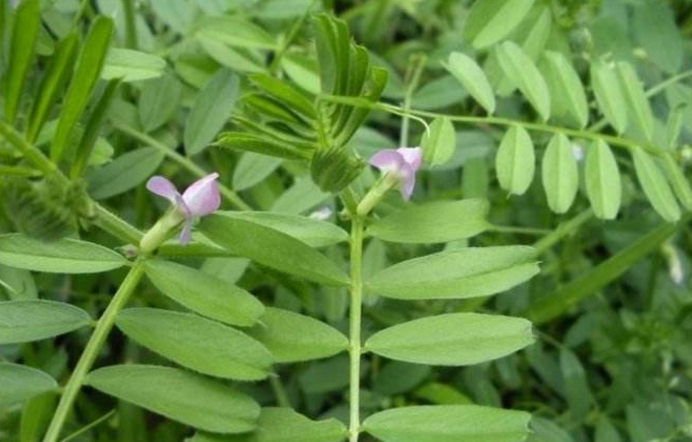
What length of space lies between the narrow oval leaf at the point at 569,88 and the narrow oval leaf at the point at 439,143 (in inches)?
4.7

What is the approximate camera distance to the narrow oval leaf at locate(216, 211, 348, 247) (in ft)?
2.60

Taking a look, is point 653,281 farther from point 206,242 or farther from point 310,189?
point 206,242

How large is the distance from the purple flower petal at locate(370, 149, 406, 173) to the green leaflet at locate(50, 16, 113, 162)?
0.19m

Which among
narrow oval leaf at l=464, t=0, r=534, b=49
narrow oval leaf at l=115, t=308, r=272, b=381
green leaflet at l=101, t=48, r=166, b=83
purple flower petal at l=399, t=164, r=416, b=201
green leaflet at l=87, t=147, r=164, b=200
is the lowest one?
narrow oval leaf at l=115, t=308, r=272, b=381

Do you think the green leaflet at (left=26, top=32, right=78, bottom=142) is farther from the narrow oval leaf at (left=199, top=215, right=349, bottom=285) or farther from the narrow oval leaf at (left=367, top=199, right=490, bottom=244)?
the narrow oval leaf at (left=367, top=199, right=490, bottom=244)

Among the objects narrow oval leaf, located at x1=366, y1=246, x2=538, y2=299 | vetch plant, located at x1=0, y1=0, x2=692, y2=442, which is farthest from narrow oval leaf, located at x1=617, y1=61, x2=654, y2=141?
narrow oval leaf, located at x1=366, y1=246, x2=538, y2=299

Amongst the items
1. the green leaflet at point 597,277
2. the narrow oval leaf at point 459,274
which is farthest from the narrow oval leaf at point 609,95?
the narrow oval leaf at point 459,274

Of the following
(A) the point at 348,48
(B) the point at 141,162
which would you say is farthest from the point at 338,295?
(A) the point at 348,48

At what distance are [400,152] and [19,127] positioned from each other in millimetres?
235

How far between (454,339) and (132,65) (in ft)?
1.01

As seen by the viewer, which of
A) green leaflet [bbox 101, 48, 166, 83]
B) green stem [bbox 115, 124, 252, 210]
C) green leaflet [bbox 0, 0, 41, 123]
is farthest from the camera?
green stem [bbox 115, 124, 252, 210]

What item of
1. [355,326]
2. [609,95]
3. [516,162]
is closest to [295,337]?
[355,326]

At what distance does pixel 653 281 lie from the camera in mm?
1150

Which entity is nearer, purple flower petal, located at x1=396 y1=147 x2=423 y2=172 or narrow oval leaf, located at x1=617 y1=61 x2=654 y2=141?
purple flower petal, located at x1=396 y1=147 x2=423 y2=172
